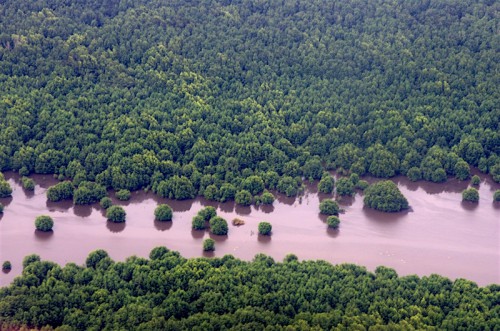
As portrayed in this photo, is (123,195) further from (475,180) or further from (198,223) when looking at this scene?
(475,180)

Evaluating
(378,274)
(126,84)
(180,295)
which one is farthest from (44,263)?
(126,84)

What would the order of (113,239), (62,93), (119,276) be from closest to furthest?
(119,276)
(113,239)
(62,93)

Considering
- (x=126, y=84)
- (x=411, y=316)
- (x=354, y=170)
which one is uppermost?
(x=126, y=84)

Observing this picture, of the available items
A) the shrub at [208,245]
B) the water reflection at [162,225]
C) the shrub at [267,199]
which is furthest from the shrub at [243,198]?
the shrub at [208,245]

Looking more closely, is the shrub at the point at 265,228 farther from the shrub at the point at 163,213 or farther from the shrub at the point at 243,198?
the shrub at the point at 163,213

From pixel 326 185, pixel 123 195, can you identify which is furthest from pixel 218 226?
pixel 326 185

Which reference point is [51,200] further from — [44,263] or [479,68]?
[479,68]

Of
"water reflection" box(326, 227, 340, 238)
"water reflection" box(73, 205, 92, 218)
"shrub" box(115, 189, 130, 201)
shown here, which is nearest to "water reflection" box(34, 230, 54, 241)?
"water reflection" box(73, 205, 92, 218)
